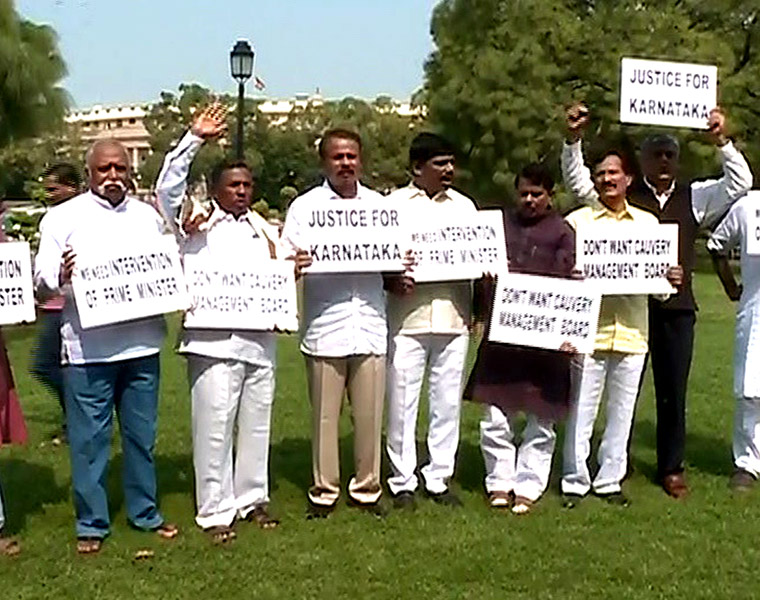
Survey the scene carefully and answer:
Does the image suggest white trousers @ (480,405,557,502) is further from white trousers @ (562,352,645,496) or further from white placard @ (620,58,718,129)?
white placard @ (620,58,718,129)

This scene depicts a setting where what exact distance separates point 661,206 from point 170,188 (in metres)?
3.06

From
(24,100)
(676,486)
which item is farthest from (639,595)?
(24,100)

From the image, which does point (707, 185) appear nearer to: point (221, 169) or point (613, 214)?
point (613, 214)

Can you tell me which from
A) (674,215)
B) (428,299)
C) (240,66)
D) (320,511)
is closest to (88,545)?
(320,511)

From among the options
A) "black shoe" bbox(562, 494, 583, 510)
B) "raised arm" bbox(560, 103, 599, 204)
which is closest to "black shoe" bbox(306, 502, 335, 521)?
"black shoe" bbox(562, 494, 583, 510)

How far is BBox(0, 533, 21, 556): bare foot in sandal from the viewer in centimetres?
663

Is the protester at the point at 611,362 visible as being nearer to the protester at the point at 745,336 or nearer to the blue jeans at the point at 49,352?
the protester at the point at 745,336

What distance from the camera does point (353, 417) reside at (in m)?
7.36

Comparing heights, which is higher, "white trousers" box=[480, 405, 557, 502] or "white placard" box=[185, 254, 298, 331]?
"white placard" box=[185, 254, 298, 331]

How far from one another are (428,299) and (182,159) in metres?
1.70

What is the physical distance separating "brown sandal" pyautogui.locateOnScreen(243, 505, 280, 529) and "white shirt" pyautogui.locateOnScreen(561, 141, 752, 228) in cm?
261

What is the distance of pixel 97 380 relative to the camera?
→ 6531 millimetres

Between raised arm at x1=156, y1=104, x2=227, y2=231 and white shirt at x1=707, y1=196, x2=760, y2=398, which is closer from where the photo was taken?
raised arm at x1=156, y1=104, x2=227, y2=231

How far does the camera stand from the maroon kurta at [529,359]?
7.28m
